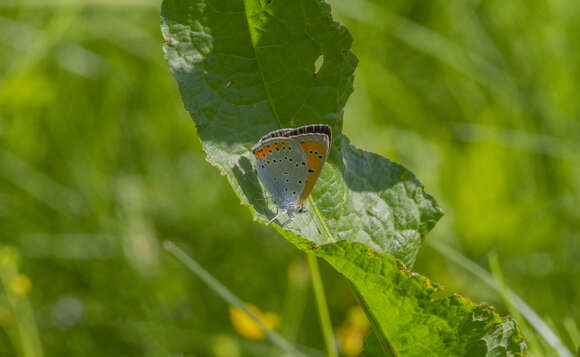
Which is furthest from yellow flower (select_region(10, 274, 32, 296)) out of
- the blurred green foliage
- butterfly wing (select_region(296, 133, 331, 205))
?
butterfly wing (select_region(296, 133, 331, 205))

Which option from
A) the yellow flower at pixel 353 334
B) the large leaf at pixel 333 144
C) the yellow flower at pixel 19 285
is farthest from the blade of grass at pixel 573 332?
the yellow flower at pixel 19 285

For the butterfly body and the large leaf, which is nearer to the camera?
the large leaf

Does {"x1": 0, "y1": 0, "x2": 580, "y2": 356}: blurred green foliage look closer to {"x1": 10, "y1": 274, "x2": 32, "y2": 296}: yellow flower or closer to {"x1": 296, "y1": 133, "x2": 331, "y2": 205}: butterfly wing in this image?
{"x1": 10, "y1": 274, "x2": 32, "y2": 296}: yellow flower

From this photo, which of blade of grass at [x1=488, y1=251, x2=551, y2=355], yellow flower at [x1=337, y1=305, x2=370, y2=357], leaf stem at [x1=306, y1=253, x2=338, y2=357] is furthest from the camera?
yellow flower at [x1=337, y1=305, x2=370, y2=357]

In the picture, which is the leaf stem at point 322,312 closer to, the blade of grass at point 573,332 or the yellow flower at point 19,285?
the blade of grass at point 573,332

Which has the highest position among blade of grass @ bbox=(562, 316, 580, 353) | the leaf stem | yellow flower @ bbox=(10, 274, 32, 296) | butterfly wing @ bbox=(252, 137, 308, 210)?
butterfly wing @ bbox=(252, 137, 308, 210)

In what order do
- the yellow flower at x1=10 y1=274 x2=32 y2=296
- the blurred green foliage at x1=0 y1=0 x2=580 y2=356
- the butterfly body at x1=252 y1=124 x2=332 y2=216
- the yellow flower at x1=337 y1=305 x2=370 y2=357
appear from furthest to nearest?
1. the blurred green foliage at x1=0 y1=0 x2=580 y2=356
2. the yellow flower at x1=337 y1=305 x2=370 y2=357
3. the yellow flower at x1=10 y1=274 x2=32 y2=296
4. the butterfly body at x1=252 y1=124 x2=332 y2=216

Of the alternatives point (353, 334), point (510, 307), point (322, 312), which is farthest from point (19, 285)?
point (510, 307)

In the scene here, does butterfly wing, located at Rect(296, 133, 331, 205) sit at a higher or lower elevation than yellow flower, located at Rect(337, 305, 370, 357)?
higher
